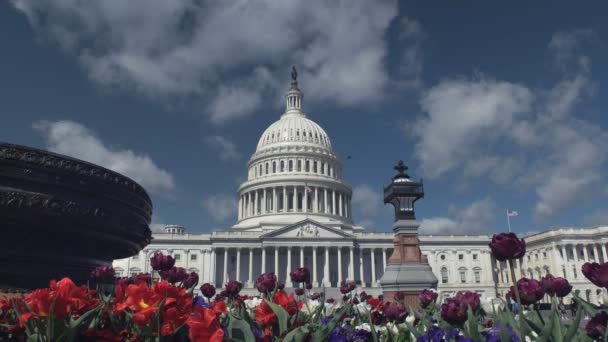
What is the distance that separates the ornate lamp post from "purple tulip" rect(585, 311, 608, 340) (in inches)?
649

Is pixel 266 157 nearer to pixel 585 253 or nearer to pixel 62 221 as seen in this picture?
pixel 585 253

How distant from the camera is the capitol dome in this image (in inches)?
4038

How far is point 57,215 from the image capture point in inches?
295

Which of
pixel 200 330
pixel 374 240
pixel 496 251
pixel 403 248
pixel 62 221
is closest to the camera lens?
pixel 200 330

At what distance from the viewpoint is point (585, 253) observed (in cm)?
9825

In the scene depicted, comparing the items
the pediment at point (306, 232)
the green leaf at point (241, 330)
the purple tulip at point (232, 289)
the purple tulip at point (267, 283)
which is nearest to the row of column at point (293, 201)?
the pediment at point (306, 232)

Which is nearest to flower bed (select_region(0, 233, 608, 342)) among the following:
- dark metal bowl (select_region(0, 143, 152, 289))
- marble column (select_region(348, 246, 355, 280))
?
dark metal bowl (select_region(0, 143, 152, 289))

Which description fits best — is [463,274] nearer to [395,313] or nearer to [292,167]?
[292,167]

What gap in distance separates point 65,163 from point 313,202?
97.2 m

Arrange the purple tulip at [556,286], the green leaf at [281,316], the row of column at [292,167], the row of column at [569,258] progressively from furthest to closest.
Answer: the row of column at [292,167] → the row of column at [569,258] → the purple tulip at [556,286] → the green leaf at [281,316]

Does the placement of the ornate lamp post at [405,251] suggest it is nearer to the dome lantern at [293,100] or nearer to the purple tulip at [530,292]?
the purple tulip at [530,292]

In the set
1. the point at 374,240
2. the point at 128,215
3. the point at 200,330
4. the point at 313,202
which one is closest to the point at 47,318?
the point at 200,330

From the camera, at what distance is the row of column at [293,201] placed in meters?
104

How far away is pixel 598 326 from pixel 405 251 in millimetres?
18632
